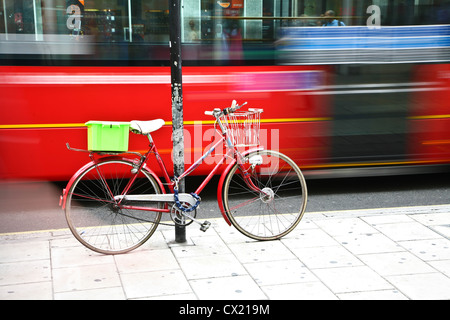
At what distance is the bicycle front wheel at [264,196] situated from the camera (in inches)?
201

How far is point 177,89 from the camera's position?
4883mm

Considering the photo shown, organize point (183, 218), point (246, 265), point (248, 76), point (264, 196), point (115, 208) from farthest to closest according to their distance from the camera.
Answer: point (248, 76) → point (264, 196) → point (183, 218) → point (115, 208) → point (246, 265)

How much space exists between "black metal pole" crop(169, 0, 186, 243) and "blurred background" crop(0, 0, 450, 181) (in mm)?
A: 1373

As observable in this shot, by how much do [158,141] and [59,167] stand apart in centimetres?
103

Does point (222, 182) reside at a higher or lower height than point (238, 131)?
lower

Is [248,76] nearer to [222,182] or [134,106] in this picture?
[134,106]

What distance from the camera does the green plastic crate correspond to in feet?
15.2

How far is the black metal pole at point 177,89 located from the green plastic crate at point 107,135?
0.44 m

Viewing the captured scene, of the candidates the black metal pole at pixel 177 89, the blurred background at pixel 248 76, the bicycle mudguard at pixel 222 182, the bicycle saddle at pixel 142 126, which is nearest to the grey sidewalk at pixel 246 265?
the bicycle mudguard at pixel 222 182

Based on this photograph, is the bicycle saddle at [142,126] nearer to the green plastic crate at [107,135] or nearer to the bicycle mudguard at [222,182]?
the green plastic crate at [107,135]

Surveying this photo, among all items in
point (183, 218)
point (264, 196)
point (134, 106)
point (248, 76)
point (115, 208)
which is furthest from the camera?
point (248, 76)

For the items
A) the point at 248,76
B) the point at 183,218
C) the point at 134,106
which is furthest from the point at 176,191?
the point at 248,76

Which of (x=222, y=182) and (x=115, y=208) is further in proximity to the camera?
(x=222, y=182)

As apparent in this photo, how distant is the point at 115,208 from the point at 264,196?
49.4 inches
